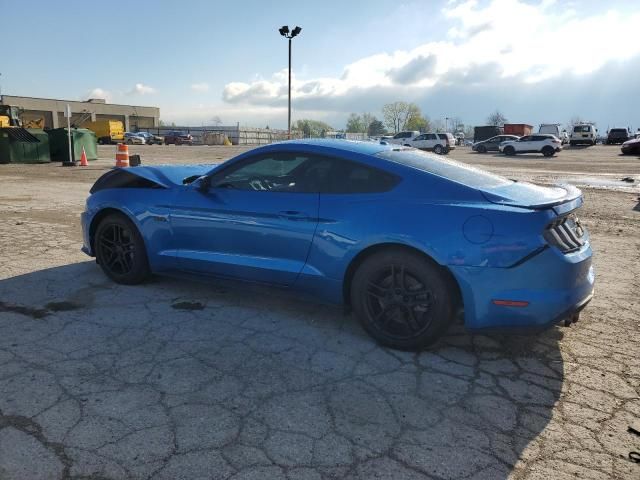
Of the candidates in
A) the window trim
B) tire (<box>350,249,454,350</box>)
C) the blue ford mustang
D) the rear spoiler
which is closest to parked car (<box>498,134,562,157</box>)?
the blue ford mustang

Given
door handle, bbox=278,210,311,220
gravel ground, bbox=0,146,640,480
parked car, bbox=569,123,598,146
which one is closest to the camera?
gravel ground, bbox=0,146,640,480

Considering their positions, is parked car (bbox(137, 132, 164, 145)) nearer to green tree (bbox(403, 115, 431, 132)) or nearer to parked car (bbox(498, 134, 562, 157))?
parked car (bbox(498, 134, 562, 157))

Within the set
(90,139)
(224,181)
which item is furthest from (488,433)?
(90,139)

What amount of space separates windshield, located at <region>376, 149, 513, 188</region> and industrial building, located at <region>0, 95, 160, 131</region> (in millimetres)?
68055

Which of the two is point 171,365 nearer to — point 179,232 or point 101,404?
point 101,404

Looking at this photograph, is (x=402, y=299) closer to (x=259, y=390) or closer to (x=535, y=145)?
(x=259, y=390)

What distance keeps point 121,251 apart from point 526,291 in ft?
11.9

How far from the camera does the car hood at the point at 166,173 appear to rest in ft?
15.2

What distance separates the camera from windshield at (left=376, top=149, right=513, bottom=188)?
3598 mm

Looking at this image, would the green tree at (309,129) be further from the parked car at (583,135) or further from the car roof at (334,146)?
the car roof at (334,146)

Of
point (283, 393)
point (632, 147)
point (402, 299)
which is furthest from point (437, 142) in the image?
A: point (283, 393)

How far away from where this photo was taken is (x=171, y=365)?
328cm

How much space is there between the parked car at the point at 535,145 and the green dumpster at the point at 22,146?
97.6 feet

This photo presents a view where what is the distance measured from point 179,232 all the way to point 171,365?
1.46 metres
